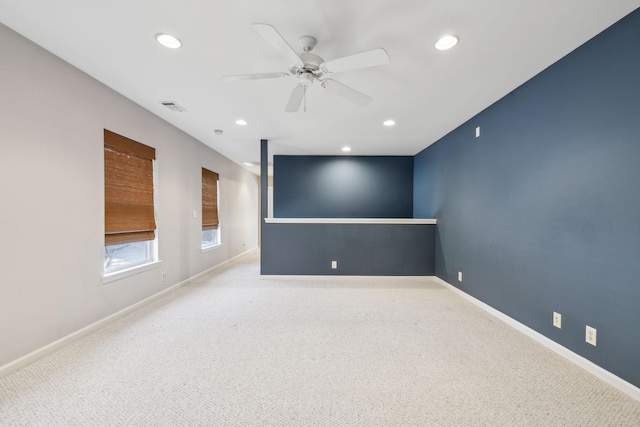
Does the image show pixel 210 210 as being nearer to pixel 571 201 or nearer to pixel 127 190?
pixel 127 190

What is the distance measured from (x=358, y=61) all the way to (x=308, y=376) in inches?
88.0

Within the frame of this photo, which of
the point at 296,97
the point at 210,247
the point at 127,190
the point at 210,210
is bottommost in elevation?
the point at 210,247

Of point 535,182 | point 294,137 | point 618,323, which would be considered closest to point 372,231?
point 294,137

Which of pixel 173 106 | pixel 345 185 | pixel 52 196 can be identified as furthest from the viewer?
pixel 345 185

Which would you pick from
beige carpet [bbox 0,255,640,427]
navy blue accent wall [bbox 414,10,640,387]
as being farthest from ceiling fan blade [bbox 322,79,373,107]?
beige carpet [bbox 0,255,640,427]

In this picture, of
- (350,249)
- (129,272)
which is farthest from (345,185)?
(129,272)

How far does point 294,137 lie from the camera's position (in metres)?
4.51

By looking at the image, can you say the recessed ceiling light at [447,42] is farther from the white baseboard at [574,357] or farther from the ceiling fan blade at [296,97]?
the white baseboard at [574,357]

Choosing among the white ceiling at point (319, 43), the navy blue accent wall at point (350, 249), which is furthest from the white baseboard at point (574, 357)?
the white ceiling at point (319, 43)

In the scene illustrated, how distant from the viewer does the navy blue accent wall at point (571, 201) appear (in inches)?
68.1

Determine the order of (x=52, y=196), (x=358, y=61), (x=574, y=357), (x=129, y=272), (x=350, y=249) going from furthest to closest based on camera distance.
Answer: (x=350, y=249) < (x=129, y=272) < (x=52, y=196) < (x=574, y=357) < (x=358, y=61)

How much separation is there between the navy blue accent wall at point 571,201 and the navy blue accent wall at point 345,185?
7.72ft

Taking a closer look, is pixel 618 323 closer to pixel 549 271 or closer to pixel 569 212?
pixel 549 271

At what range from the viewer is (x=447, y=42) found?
198 cm
